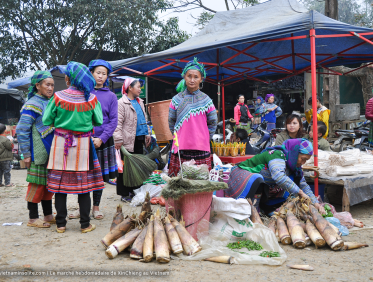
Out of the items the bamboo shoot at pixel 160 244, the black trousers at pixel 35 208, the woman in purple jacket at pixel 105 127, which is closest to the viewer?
the bamboo shoot at pixel 160 244

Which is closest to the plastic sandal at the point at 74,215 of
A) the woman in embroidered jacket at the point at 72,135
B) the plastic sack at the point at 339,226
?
the woman in embroidered jacket at the point at 72,135

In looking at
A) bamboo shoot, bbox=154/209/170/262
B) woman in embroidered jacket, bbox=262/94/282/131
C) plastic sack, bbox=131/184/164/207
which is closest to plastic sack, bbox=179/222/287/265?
bamboo shoot, bbox=154/209/170/262

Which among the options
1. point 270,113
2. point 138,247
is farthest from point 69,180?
point 270,113

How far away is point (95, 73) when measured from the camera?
3.79m

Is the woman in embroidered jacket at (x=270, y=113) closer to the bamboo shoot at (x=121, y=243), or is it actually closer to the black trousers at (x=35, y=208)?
the black trousers at (x=35, y=208)

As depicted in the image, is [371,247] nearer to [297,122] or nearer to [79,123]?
[297,122]

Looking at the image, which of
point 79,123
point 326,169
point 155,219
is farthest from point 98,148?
point 326,169

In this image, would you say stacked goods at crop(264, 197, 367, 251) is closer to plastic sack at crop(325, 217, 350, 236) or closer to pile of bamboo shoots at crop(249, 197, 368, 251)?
pile of bamboo shoots at crop(249, 197, 368, 251)

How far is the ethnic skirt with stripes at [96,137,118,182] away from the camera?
12.3ft

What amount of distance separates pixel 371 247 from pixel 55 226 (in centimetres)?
310

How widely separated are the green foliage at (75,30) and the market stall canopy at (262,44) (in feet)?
21.4

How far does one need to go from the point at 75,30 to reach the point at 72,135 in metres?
11.9

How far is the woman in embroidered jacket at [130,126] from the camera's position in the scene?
4.60 metres

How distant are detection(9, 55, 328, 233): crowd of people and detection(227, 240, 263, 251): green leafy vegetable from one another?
592 mm
